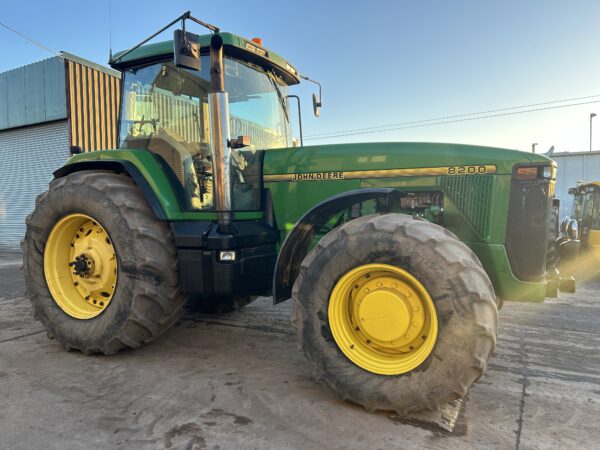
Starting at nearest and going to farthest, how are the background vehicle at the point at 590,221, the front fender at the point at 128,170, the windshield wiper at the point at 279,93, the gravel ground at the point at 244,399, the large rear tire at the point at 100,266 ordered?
1. the gravel ground at the point at 244,399
2. the large rear tire at the point at 100,266
3. the front fender at the point at 128,170
4. the windshield wiper at the point at 279,93
5. the background vehicle at the point at 590,221

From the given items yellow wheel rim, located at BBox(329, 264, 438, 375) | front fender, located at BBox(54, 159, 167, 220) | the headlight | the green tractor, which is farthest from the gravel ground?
front fender, located at BBox(54, 159, 167, 220)

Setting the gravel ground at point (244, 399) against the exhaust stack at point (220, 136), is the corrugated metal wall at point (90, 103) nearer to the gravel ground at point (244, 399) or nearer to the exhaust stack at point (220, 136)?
the gravel ground at point (244, 399)

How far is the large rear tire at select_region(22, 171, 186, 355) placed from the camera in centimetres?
314

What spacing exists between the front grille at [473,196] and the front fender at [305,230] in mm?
363

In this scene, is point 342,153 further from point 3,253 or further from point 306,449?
point 3,253

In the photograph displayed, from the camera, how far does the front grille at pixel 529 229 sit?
285cm

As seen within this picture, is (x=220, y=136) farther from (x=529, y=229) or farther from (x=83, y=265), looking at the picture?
(x=529, y=229)

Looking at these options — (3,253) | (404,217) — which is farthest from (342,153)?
(3,253)

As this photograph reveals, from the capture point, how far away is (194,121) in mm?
3502

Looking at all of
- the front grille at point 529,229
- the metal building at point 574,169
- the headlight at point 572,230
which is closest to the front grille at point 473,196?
the front grille at point 529,229

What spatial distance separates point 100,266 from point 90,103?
932 centimetres

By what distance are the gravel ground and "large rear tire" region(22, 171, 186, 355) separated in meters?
0.27

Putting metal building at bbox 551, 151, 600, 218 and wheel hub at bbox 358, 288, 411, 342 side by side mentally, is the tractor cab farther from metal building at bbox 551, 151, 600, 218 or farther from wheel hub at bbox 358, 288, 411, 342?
metal building at bbox 551, 151, 600, 218

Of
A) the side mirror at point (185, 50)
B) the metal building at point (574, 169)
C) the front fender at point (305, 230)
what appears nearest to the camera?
the side mirror at point (185, 50)
